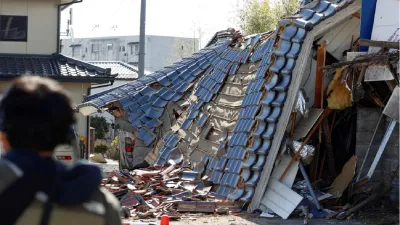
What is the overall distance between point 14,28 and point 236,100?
38.6 feet

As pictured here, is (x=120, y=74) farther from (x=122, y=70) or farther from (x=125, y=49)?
(x=125, y=49)

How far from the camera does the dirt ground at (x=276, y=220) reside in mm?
12398

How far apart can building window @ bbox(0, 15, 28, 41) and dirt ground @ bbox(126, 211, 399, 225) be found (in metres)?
14.4

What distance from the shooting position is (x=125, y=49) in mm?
74188

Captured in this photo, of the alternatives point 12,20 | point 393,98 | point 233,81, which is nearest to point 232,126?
point 233,81

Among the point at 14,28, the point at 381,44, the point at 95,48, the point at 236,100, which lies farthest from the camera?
the point at 95,48

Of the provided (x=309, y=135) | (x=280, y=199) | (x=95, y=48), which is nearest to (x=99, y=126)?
(x=309, y=135)

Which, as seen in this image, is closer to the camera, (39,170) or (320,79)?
(39,170)

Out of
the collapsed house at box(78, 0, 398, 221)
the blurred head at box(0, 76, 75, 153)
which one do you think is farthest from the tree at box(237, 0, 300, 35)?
the blurred head at box(0, 76, 75, 153)

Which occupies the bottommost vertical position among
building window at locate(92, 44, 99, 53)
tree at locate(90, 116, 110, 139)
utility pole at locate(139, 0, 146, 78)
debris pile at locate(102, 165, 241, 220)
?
tree at locate(90, 116, 110, 139)

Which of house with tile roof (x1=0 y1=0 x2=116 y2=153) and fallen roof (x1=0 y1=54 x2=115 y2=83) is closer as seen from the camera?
fallen roof (x1=0 y1=54 x2=115 y2=83)

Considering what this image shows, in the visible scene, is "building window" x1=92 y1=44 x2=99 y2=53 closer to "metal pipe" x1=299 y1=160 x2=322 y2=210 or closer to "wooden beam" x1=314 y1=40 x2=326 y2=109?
"wooden beam" x1=314 y1=40 x2=326 y2=109

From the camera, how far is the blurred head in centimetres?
321

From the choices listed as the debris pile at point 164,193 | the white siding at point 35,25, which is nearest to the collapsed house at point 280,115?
the debris pile at point 164,193
